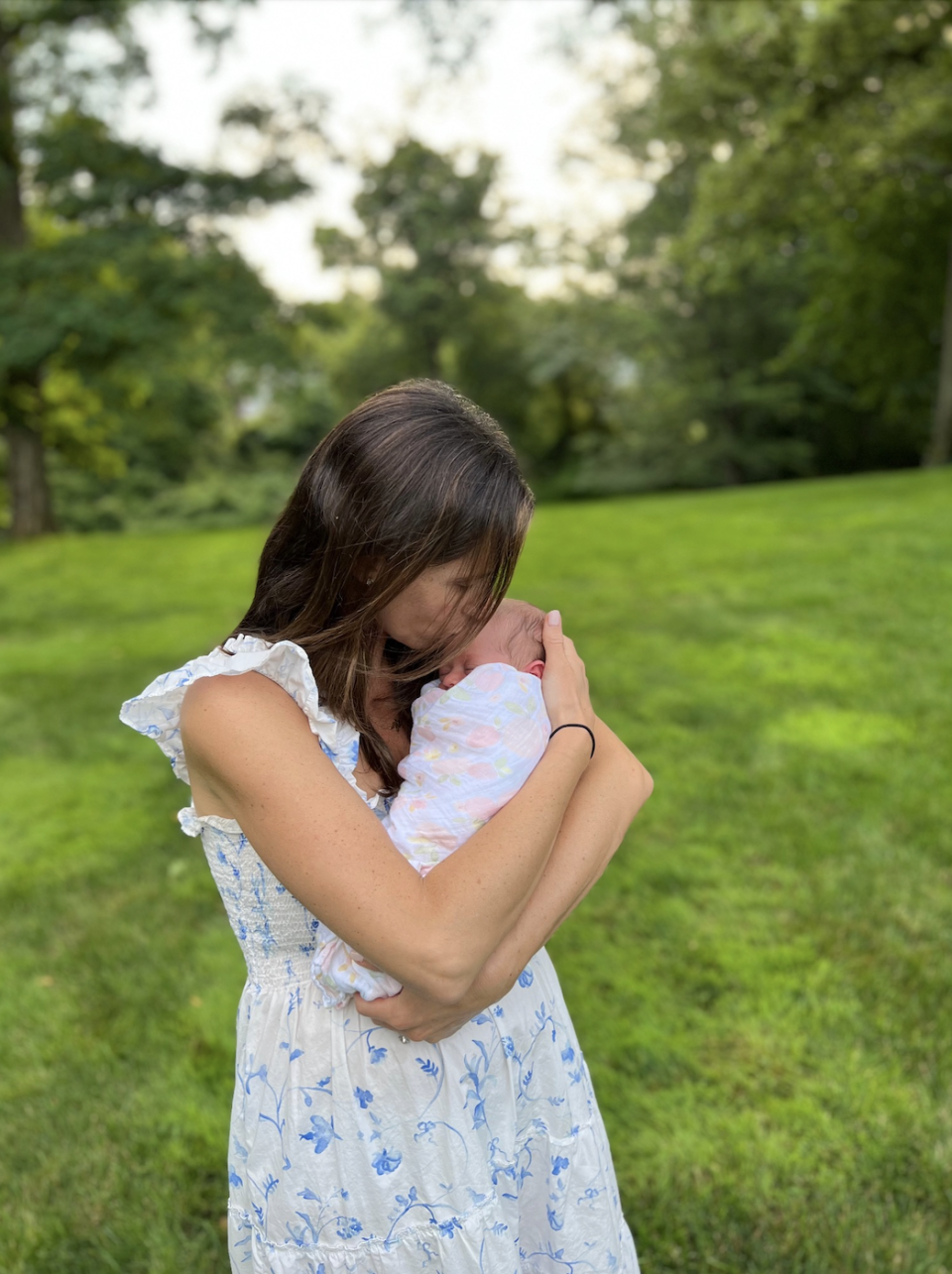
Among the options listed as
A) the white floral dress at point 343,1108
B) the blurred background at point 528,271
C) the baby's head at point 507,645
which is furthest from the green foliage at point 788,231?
the white floral dress at point 343,1108

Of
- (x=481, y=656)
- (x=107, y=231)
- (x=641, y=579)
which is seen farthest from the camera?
(x=107, y=231)

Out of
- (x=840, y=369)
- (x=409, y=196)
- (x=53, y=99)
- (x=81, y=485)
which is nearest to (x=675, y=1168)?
(x=53, y=99)

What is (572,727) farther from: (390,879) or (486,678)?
(390,879)

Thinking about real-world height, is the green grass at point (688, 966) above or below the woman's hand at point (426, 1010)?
below

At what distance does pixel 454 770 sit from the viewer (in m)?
1.33

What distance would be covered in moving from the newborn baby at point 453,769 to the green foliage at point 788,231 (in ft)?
35.5

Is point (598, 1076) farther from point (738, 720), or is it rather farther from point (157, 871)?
point (738, 720)

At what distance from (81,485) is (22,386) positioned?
32.4 ft

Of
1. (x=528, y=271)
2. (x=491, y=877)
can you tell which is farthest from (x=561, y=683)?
(x=528, y=271)

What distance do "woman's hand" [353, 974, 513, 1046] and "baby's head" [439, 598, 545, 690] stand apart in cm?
46

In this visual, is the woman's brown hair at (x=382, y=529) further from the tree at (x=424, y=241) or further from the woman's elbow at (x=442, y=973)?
the tree at (x=424, y=241)

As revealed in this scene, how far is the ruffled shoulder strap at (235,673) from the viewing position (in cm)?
122

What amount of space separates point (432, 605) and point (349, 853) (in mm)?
366

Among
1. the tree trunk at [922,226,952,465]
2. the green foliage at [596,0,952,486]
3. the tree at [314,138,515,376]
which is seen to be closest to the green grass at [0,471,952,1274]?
the green foliage at [596,0,952,486]
